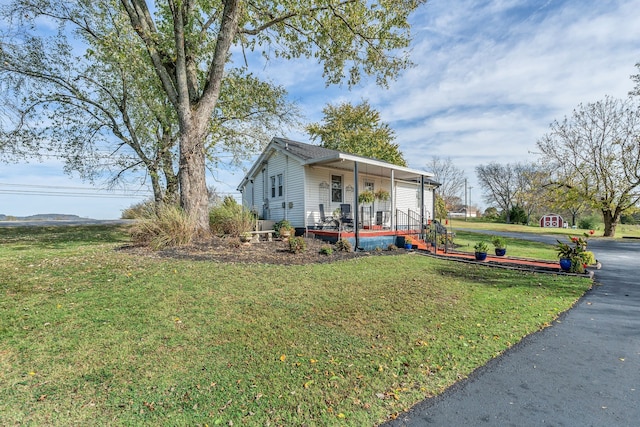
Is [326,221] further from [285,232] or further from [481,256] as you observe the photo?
[481,256]

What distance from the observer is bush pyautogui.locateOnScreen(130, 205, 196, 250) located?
841 centimetres

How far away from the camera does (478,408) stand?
259 centimetres

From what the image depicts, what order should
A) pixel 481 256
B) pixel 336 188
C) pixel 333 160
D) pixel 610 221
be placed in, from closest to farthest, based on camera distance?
pixel 481 256 → pixel 333 160 → pixel 336 188 → pixel 610 221

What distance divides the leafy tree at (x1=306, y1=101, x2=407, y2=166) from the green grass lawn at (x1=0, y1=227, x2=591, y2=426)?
2117cm

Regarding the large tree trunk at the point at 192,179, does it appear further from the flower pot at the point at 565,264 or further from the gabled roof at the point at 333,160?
the flower pot at the point at 565,264

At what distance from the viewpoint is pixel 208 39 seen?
1245 centimetres

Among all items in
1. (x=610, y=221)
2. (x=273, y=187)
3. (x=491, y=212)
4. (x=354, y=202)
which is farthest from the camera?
(x=491, y=212)

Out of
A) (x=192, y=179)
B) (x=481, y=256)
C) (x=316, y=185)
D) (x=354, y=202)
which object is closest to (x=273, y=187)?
(x=316, y=185)

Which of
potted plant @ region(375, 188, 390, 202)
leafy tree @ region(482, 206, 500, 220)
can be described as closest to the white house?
potted plant @ region(375, 188, 390, 202)

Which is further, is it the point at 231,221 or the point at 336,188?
the point at 336,188

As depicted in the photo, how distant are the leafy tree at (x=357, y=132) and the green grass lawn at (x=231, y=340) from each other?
21.2 m

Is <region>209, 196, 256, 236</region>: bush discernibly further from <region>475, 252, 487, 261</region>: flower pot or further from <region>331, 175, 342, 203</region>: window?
<region>475, 252, 487, 261</region>: flower pot

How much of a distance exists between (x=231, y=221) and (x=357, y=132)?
1904cm

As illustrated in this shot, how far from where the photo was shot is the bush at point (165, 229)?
27.6ft
